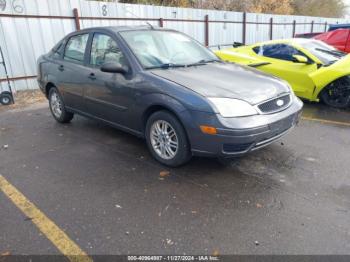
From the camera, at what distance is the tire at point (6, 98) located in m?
7.33

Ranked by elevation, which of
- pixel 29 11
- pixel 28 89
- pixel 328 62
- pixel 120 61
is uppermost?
pixel 29 11

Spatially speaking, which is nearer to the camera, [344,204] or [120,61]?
[344,204]

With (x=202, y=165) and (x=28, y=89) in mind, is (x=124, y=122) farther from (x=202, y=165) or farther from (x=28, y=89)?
(x=28, y=89)

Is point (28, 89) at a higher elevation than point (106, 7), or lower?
lower

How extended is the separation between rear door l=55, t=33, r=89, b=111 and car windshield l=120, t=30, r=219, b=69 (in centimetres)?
93

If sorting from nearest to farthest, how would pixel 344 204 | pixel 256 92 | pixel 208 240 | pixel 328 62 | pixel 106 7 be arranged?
pixel 208 240 < pixel 344 204 < pixel 256 92 < pixel 328 62 < pixel 106 7

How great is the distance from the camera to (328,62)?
6.48 m

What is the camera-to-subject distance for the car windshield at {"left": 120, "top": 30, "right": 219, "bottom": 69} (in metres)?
4.06

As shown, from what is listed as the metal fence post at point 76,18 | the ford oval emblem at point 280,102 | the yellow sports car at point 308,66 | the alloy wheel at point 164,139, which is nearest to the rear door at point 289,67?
the yellow sports car at point 308,66

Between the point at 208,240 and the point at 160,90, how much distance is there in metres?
1.78

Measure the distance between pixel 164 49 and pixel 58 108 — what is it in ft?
8.52

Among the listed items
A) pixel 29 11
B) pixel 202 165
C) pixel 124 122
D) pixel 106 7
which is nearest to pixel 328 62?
pixel 202 165

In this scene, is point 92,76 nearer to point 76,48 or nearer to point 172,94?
point 76,48

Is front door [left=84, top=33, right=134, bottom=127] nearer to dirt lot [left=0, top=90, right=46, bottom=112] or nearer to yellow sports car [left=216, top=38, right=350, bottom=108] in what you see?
dirt lot [left=0, top=90, right=46, bottom=112]
